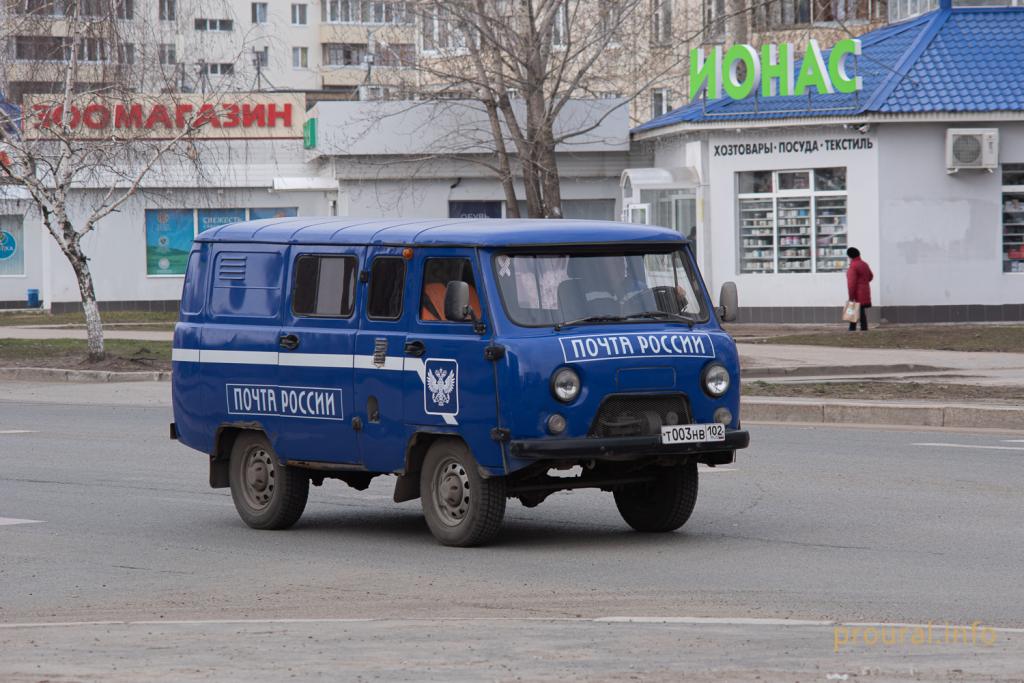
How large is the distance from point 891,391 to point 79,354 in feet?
50.0

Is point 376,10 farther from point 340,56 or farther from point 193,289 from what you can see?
point 340,56

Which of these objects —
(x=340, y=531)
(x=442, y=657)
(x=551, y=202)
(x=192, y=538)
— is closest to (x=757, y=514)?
(x=340, y=531)

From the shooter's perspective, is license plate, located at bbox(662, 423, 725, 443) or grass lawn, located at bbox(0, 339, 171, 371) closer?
license plate, located at bbox(662, 423, 725, 443)

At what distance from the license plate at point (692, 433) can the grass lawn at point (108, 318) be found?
2965cm

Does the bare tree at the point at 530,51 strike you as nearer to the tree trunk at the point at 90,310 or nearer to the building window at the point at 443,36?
the building window at the point at 443,36

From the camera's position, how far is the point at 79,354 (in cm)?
3066

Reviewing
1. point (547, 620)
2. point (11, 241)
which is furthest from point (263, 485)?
point (11, 241)

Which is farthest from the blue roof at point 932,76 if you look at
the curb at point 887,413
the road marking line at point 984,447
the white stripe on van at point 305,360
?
the white stripe on van at point 305,360

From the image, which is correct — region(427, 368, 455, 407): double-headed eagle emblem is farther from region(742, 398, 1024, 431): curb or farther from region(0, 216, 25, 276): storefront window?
region(0, 216, 25, 276): storefront window

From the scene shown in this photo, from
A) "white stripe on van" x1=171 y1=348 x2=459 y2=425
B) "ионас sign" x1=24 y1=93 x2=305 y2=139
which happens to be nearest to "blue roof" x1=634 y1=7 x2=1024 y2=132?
"ионас sign" x1=24 y1=93 x2=305 y2=139

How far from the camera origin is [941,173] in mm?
34969

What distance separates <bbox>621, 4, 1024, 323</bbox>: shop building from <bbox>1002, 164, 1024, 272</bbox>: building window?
0.09 feet

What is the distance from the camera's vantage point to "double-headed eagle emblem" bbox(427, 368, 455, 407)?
10.4 meters

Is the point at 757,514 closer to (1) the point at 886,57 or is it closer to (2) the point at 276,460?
(2) the point at 276,460
